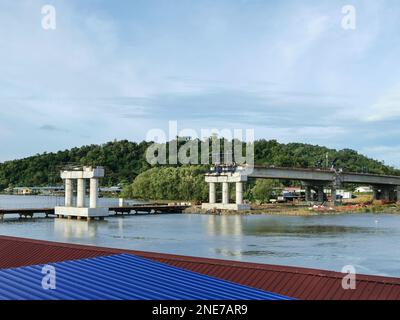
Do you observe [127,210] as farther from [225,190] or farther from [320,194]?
[320,194]

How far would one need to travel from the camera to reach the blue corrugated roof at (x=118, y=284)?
1264cm

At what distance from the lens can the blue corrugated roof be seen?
41.5 feet

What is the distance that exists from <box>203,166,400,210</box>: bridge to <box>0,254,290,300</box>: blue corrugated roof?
321 feet

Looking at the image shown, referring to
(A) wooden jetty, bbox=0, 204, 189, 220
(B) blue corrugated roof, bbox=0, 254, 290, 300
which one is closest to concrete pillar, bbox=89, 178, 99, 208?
(A) wooden jetty, bbox=0, 204, 189, 220

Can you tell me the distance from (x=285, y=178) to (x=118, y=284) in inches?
4246

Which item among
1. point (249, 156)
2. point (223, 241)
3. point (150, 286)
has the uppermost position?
point (249, 156)

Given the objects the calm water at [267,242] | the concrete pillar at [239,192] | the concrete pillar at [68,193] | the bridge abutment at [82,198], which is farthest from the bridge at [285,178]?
the calm water at [267,242]

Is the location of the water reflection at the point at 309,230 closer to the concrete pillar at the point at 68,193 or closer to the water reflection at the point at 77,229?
the water reflection at the point at 77,229

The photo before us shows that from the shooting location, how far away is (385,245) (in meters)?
49.8

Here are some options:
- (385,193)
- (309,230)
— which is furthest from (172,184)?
(309,230)
